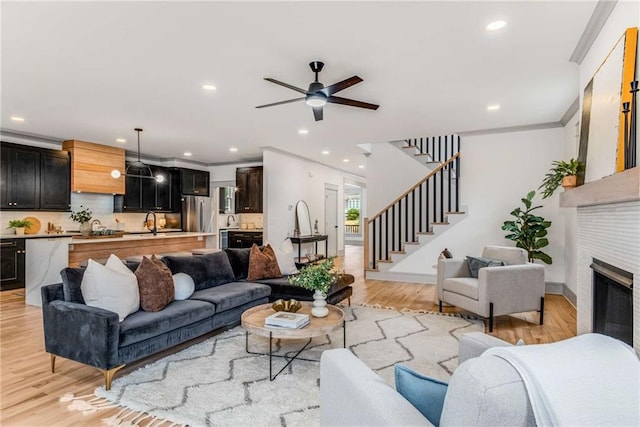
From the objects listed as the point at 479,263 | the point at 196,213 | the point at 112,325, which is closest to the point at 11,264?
the point at 196,213

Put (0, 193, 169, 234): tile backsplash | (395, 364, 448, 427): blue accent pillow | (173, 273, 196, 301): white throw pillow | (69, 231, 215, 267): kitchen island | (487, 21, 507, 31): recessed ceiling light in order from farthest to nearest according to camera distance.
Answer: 1. (0, 193, 169, 234): tile backsplash
2. (69, 231, 215, 267): kitchen island
3. (173, 273, 196, 301): white throw pillow
4. (487, 21, 507, 31): recessed ceiling light
5. (395, 364, 448, 427): blue accent pillow

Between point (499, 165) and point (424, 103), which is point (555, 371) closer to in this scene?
point (424, 103)

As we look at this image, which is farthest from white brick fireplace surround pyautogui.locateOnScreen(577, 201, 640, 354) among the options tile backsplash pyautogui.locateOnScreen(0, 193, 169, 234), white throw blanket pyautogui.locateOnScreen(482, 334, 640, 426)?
tile backsplash pyautogui.locateOnScreen(0, 193, 169, 234)

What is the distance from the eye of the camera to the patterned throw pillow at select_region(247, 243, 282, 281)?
4.56 metres

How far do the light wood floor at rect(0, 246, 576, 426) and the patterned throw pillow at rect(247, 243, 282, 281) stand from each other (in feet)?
3.84

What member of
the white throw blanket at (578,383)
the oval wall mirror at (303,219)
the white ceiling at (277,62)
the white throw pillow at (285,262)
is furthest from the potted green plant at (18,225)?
the white throw blanket at (578,383)

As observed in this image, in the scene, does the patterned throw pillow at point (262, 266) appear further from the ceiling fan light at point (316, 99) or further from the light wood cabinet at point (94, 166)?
the light wood cabinet at point (94, 166)

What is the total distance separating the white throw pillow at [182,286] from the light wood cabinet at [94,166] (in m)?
4.37

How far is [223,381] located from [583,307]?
2.93 metres

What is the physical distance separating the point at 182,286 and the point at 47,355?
4.18ft

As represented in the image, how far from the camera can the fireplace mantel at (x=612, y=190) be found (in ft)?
5.34

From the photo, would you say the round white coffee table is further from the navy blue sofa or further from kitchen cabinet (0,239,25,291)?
kitchen cabinet (0,239,25,291)

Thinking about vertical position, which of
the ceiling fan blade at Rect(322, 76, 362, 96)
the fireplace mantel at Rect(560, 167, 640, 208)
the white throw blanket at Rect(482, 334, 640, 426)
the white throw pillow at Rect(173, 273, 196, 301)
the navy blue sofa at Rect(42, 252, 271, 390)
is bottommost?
the navy blue sofa at Rect(42, 252, 271, 390)

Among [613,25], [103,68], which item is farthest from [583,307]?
[103,68]
